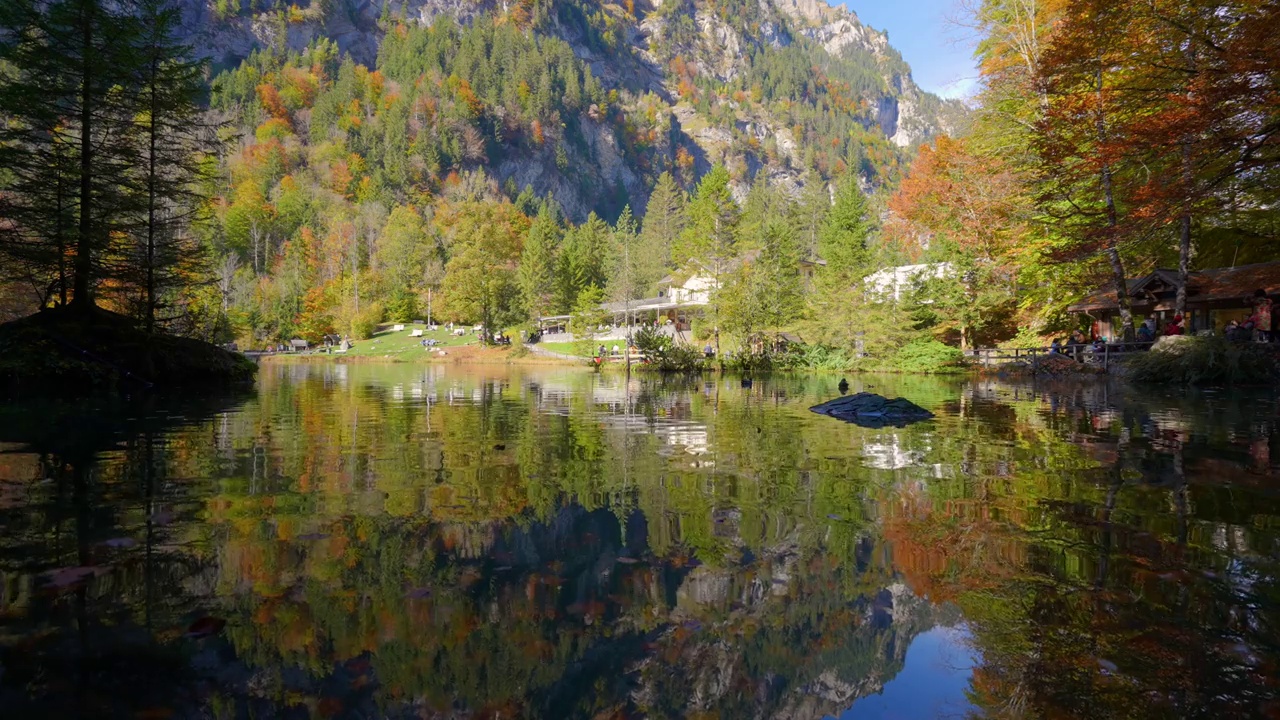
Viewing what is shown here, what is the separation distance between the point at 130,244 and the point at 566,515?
24014 mm

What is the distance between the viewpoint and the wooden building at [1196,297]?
28.0 meters

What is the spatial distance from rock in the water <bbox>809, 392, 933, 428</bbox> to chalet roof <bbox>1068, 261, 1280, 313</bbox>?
872 inches

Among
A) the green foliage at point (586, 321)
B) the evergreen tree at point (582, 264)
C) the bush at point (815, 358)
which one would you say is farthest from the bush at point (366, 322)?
the bush at point (815, 358)

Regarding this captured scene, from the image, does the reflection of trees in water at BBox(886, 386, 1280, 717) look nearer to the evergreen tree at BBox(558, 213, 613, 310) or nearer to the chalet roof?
the chalet roof

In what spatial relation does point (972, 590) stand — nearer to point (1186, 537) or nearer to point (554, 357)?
point (1186, 537)

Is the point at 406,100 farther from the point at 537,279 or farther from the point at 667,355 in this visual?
the point at 667,355

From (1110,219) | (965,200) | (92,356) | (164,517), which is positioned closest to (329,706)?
(164,517)

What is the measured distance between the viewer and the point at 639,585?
4.36 metres

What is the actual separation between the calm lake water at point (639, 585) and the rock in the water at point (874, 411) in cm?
468

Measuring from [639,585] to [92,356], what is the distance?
73.8ft

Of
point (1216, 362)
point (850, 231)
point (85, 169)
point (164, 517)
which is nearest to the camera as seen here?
point (164, 517)

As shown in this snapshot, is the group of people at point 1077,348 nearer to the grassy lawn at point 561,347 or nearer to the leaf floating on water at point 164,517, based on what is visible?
the leaf floating on water at point 164,517

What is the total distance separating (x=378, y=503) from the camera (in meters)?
6.33

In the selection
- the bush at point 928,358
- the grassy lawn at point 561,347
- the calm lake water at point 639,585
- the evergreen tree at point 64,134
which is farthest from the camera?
the grassy lawn at point 561,347
